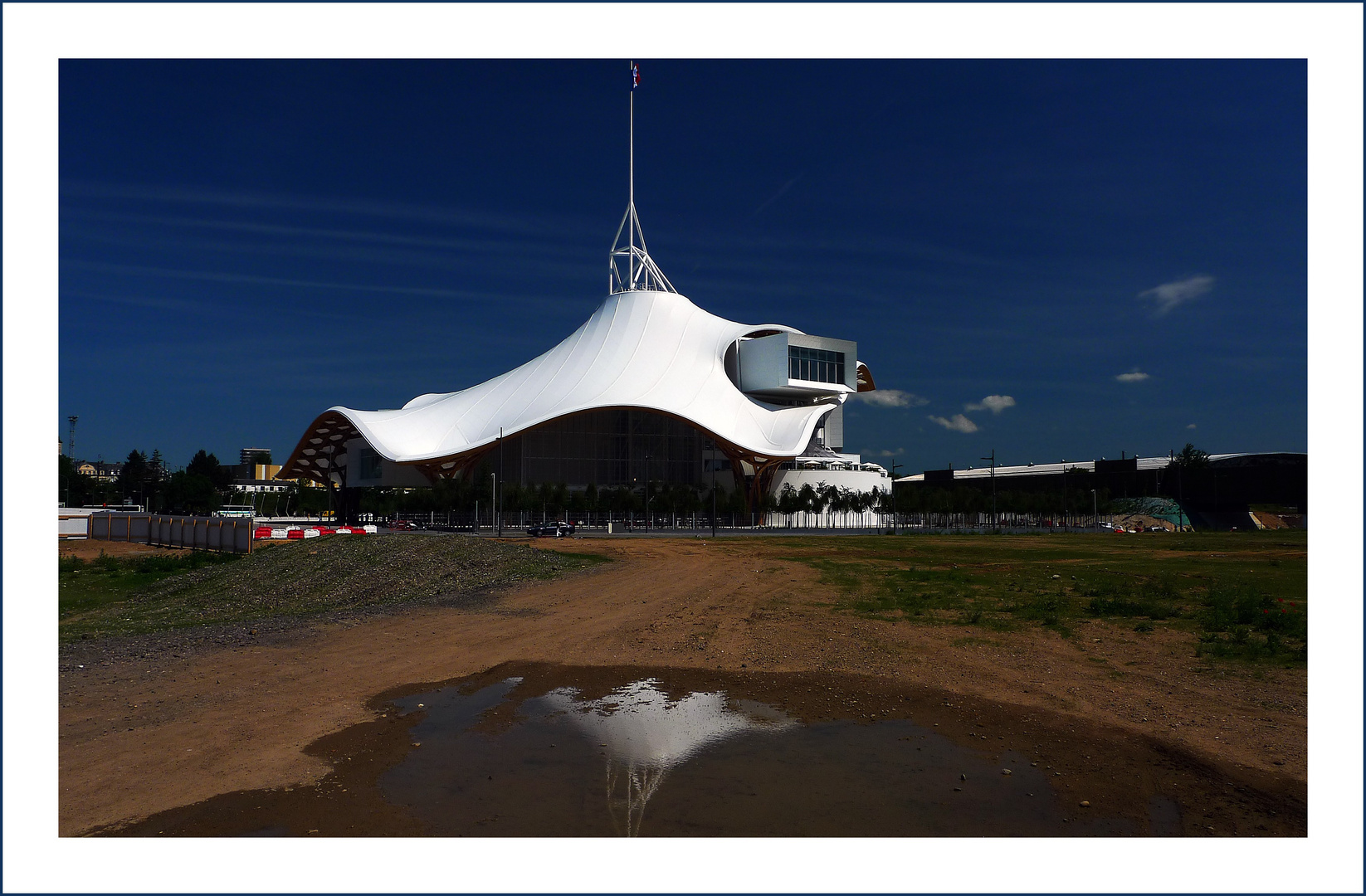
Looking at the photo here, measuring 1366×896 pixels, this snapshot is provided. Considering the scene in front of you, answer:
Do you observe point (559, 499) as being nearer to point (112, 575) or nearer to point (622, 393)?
point (622, 393)

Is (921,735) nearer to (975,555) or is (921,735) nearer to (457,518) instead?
(975,555)

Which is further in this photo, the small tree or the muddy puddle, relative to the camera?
the small tree

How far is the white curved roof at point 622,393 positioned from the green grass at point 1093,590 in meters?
27.1

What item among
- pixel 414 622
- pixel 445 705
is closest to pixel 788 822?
pixel 445 705

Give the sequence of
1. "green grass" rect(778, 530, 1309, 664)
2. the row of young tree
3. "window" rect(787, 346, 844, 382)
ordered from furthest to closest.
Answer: "window" rect(787, 346, 844, 382), the row of young tree, "green grass" rect(778, 530, 1309, 664)

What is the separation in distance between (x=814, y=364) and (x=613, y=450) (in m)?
17.6

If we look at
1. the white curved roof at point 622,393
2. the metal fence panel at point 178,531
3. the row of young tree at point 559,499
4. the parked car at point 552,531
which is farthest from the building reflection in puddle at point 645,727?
the white curved roof at point 622,393

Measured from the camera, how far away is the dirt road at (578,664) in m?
6.62

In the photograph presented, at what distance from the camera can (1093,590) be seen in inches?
649

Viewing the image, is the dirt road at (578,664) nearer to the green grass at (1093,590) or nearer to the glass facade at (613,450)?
the green grass at (1093,590)

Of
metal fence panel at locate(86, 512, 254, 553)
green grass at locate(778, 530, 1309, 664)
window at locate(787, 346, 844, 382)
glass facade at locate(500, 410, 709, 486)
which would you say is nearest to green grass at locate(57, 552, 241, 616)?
metal fence panel at locate(86, 512, 254, 553)

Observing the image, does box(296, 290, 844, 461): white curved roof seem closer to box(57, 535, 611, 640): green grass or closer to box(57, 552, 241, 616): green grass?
box(57, 552, 241, 616): green grass

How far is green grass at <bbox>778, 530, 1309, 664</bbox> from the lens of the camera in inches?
472

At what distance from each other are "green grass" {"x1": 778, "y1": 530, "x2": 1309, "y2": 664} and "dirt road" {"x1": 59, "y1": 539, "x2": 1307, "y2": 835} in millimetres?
760
